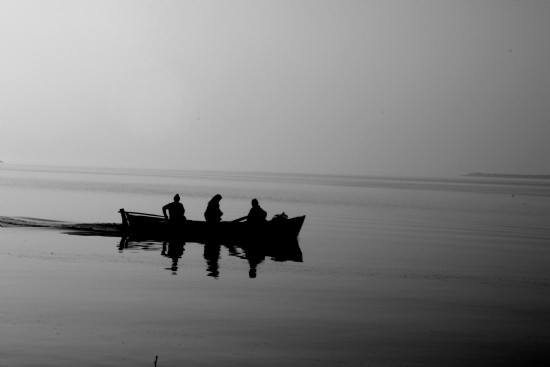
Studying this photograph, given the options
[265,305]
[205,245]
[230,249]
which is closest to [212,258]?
[230,249]

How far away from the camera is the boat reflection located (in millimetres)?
27369

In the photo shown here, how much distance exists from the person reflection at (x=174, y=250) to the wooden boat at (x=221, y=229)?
780mm

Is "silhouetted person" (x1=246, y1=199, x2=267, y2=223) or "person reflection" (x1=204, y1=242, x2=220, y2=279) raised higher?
"silhouetted person" (x1=246, y1=199, x2=267, y2=223)

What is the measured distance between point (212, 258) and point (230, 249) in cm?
380

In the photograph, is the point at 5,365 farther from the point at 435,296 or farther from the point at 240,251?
the point at 240,251

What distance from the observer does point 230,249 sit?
32.1 metres

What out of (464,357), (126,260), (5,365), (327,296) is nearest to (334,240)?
(126,260)

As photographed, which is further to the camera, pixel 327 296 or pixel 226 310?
pixel 327 296

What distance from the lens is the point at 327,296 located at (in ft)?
66.6

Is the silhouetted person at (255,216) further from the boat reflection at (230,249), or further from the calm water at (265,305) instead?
the calm water at (265,305)

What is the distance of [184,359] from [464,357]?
5.75 meters

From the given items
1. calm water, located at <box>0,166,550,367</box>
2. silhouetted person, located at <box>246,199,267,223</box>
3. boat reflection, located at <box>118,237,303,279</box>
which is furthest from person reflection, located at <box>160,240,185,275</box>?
silhouetted person, located at <box>246,199,267,223</box>

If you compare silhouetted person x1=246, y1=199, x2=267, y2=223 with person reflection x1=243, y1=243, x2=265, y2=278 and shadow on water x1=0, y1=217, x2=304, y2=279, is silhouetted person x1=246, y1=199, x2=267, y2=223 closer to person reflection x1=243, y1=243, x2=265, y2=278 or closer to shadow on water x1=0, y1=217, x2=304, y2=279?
shadow on water x1=0, y1=217, x2=304, y2=279

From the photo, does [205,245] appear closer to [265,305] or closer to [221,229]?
[221,229]
